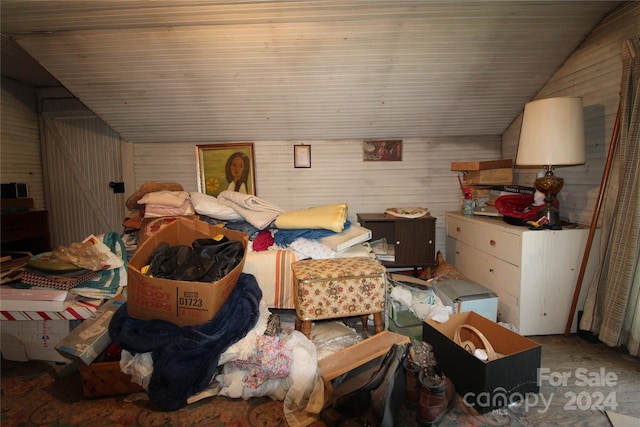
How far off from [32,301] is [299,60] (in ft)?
8.36

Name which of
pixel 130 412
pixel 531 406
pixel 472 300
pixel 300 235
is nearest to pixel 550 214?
pixel 472 300

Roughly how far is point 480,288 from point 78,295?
290 cm

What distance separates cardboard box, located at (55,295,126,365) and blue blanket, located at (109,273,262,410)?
0.53 feet

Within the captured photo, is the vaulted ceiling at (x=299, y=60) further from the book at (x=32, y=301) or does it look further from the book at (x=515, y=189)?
the book at (x=32, y=301)

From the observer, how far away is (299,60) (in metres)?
2.57

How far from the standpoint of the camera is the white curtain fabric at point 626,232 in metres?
1.86

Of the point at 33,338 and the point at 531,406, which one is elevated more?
the point at 33,338

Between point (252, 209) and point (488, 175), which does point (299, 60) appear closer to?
point (252, 209)

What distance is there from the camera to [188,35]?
2.38 m

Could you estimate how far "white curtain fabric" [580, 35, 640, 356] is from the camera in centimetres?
186

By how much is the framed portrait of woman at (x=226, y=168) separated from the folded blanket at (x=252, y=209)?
0.59 m

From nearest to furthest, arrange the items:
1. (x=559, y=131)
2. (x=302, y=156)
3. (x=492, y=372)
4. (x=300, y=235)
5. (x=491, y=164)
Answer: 1. (x=492, y=372)
2. (x=559, y=131)
3. (x=300, y=235)
4. (x=491, y=164)
5. (x=302, y=156)

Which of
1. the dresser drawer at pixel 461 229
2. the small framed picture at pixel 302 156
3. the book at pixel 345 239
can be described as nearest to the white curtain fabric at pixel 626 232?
the dresser drawer at pixel 461 229

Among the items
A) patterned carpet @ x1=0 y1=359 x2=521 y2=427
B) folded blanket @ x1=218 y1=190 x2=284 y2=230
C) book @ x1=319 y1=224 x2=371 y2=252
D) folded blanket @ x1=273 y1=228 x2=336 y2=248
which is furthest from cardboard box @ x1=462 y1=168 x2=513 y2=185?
patterned carpet @ x1=0 y1=359 x2=521 y2=427
